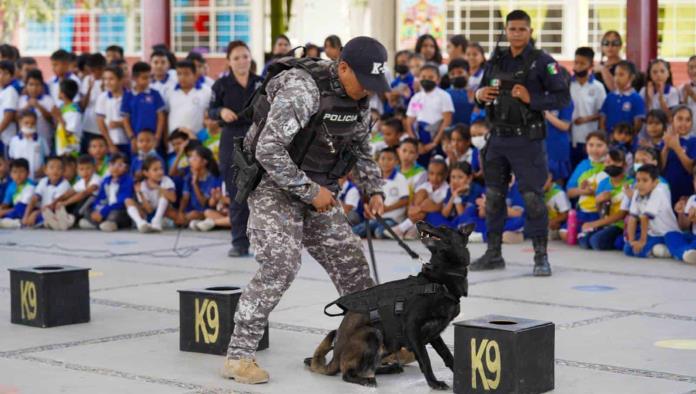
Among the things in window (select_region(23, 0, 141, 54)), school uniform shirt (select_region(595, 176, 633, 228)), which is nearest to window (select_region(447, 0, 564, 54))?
window (select_region(23, 0, 141, 54))

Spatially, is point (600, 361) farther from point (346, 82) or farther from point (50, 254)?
point (50, 254)

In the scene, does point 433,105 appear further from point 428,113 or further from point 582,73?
point 582,73

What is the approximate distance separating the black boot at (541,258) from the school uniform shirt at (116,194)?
227 inches

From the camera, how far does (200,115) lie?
13.7 m

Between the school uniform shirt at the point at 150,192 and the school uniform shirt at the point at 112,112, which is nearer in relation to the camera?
the school uniform shirt at the point at 150,192

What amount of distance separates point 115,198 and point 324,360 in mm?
8108

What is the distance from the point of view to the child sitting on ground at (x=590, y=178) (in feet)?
38.3

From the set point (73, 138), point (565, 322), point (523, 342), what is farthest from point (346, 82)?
point (73, 138)

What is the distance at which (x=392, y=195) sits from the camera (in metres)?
12.5

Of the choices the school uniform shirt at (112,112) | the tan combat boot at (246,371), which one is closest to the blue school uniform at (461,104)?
the school uniform shirt at (112,112)

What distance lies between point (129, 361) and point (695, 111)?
281 inches

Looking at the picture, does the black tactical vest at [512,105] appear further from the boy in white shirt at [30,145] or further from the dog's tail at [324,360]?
the boy in white shirt at [30,145]

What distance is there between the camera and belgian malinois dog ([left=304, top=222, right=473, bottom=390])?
5613 mm

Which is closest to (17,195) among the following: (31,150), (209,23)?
(31,150)
